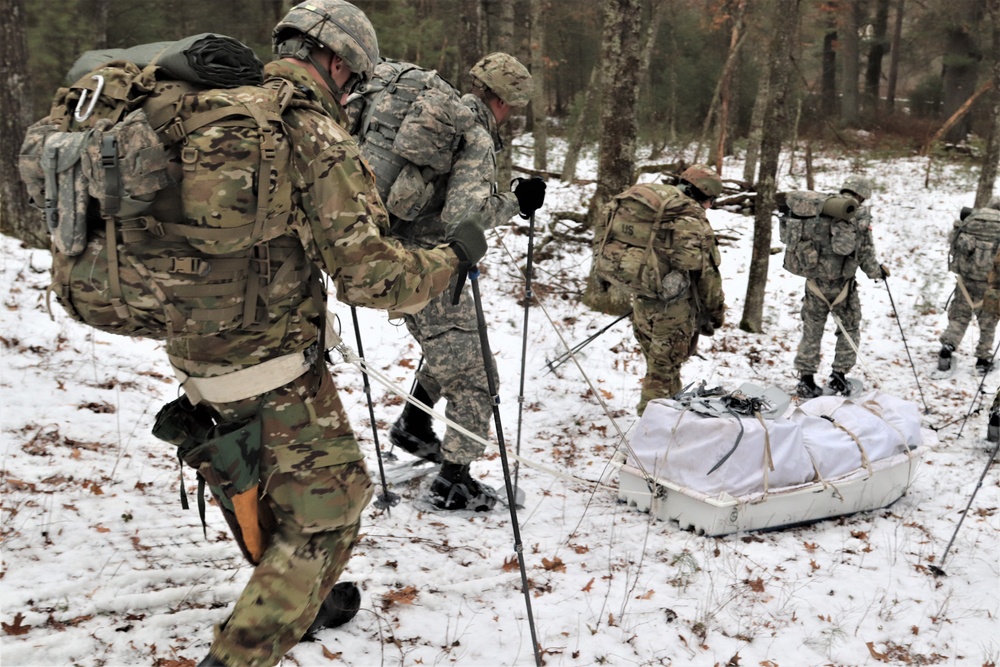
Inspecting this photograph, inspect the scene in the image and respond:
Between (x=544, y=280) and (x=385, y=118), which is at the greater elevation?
(x=385, y=118)

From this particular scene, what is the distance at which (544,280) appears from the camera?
416 inches

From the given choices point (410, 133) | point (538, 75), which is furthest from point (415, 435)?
point (538, 75)

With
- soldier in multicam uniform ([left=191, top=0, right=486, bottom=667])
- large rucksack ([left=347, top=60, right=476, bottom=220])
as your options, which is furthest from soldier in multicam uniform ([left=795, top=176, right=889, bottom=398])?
soldier in multicam uniform ([left=191, top=0, right=486, bottom=667])

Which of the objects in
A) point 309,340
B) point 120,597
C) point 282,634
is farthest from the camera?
point 120,597

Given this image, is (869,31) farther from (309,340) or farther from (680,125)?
(309,340)

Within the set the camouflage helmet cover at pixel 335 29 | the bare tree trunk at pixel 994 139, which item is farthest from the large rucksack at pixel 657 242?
the bare tree trunk at pixel 994 139

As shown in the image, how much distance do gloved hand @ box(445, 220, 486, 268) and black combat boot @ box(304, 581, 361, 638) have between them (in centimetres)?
160

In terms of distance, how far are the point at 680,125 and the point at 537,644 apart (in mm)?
24279

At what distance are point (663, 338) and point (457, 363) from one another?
2522 mm

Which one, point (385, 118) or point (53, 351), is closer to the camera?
point (385, 118)

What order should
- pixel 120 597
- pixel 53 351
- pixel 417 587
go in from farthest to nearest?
pixel 53 351, pixel 417 587, pixel 120 597

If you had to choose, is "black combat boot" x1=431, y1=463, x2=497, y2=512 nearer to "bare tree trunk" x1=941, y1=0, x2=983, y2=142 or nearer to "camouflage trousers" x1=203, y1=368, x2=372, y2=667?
"camouflage trousers" x1=203, y1=368, x2=372, y2=667

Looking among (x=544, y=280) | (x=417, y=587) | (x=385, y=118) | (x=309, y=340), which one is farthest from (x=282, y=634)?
(x=544, y=280)

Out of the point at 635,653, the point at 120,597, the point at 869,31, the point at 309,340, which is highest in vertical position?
the point at 869,31
